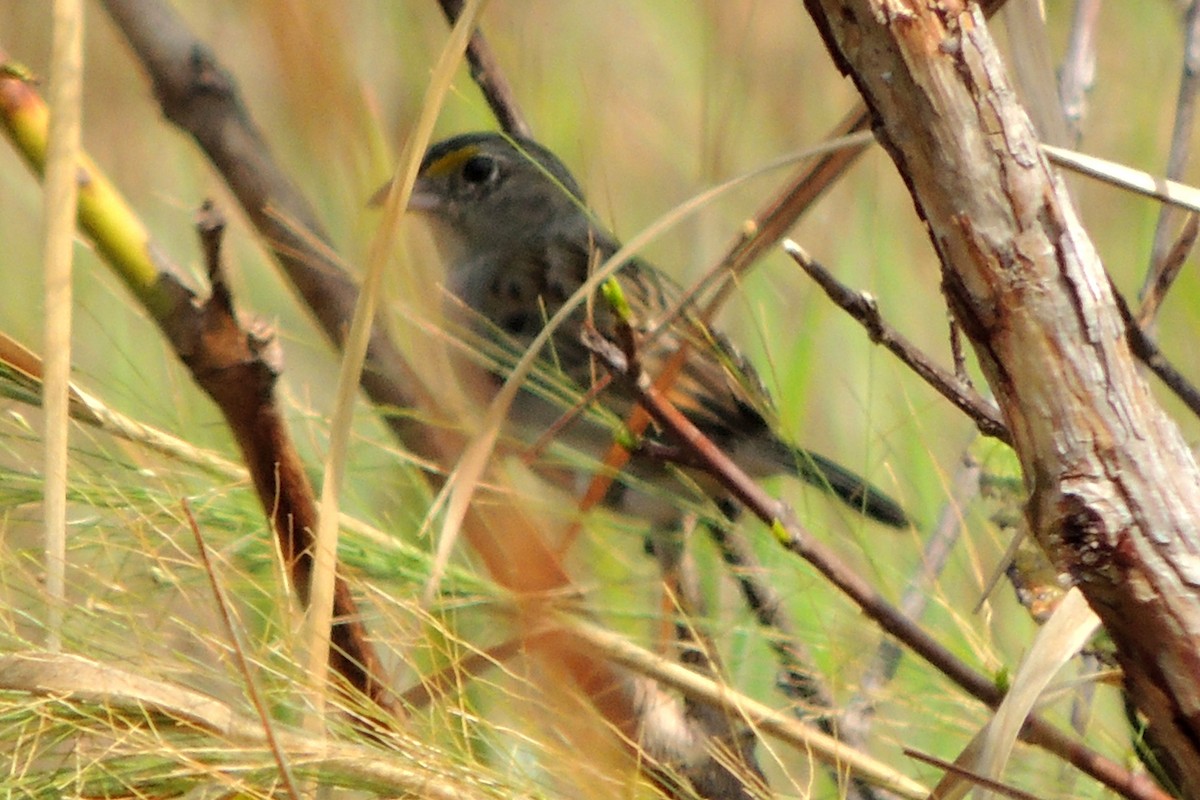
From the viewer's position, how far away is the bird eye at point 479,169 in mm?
2062

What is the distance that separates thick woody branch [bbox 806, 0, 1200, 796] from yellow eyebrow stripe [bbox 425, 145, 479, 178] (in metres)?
1.51

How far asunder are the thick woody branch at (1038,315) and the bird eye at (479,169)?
1534mm

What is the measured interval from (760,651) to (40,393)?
61 centimetres

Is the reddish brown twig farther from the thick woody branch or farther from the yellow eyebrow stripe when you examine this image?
the yellow eyebrow stripe

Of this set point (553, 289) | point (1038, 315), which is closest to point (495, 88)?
point (553, 289)

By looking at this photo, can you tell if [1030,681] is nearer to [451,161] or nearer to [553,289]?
[553,289]

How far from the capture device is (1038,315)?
56cm

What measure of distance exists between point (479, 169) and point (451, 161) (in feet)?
0.15

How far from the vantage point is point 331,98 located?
0.58 metres

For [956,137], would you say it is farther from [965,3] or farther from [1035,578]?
[1035,578]

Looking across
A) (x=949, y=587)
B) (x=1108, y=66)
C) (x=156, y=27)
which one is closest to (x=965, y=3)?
(x=156, y=27)

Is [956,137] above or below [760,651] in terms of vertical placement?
above

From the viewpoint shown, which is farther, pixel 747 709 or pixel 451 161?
pixel 451 161

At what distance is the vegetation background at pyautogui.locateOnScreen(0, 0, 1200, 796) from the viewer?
2.50 feet
